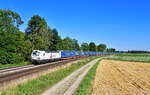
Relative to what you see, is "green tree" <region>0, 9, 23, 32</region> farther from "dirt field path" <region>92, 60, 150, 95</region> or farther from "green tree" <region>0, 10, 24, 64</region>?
"dirt field path" <region>92, 60, 150, 95</region>

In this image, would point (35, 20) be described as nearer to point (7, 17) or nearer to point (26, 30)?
point (26, 30)

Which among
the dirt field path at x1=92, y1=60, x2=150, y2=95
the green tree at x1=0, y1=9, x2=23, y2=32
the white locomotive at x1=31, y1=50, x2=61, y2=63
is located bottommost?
the dirt field path at x1=92, y1=60, x2=150, y2=95

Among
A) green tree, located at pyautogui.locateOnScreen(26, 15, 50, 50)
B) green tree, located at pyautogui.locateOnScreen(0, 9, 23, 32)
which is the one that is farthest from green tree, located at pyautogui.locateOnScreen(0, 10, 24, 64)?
green tree, located at pyautogui.locateOnScreen(26, 15, 50, 50)

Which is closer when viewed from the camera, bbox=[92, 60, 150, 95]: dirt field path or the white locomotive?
bbox=[92, 60, 150, 95]: dirt field path

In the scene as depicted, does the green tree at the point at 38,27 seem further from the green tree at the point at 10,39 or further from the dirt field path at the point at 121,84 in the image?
the dirt field path at the point at 121,84

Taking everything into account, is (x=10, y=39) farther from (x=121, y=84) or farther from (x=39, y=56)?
(x=121, y=84)

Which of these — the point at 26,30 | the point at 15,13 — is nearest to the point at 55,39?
the point at 26,30

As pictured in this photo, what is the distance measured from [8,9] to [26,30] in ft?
75.0

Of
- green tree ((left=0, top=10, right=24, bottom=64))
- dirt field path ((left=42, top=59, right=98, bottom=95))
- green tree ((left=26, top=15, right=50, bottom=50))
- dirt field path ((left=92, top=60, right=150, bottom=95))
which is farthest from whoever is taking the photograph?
green tree ((left=26, top=15, right=50, bottom=50))

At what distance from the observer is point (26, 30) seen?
2138 inches

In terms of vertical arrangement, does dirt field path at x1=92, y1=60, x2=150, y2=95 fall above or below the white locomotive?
below

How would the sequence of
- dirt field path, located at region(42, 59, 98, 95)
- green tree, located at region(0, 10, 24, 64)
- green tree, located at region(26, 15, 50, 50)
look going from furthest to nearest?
green tree, located at region(26, 15, 50, 50) < green tree, located at region(0, 10, 24, 64) < dirt field path, located at region(42, 59, 98, 95)

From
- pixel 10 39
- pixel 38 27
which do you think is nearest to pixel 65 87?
pixel 10 39

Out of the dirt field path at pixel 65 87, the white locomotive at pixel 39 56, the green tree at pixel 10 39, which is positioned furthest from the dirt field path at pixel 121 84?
the green tree at pixel 10 39
